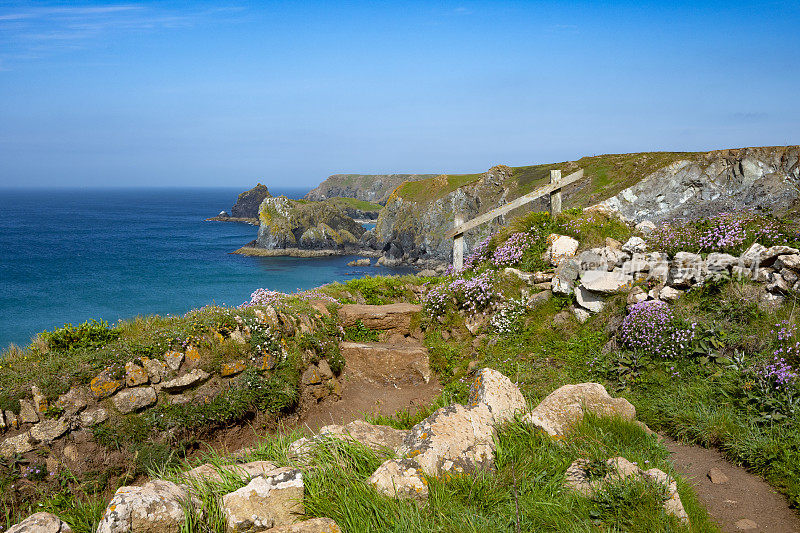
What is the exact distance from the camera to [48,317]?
3975 cm

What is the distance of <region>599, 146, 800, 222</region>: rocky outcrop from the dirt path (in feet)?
126

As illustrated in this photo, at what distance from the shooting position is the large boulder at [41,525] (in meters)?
3.39

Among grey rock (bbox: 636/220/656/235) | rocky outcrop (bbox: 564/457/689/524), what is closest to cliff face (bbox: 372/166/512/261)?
grey rock (bbox: 636/220/656/235)

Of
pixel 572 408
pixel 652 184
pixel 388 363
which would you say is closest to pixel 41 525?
pixel 572 408

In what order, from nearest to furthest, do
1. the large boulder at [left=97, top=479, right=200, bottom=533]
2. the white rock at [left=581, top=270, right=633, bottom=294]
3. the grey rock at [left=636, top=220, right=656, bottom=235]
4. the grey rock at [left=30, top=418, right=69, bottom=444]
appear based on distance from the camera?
the large boulder at [left=97, top=479, right=200, bottom=533] < the grey rock at [left=30, top=418, right=69, bottom=444] < the white rock at [left=581, top=270, right=633, bottom=294] < the grey rock at [left=636, top=220, right=656, bottom=235]

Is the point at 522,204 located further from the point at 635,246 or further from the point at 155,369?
the point at 155,369

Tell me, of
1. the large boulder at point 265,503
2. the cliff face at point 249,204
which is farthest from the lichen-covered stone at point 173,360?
the cliff face at point 249,204

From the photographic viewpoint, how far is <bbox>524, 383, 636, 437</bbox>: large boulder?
4.81m

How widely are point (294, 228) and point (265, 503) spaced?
75854mm

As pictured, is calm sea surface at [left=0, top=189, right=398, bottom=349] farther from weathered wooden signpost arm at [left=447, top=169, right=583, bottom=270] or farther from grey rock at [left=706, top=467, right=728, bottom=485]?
grey rock at [left=706, top=467, right=728, bottom=485]

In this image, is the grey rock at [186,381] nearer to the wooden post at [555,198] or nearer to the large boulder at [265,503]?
the large boulder at [265,503]

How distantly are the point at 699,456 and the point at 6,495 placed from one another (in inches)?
344

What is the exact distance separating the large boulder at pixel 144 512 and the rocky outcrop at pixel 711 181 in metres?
42.2

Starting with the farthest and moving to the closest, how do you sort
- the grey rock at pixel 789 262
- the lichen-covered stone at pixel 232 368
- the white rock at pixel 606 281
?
the white rock at pixel 606 281 < the lichen-covered stone at pixel 232 368 < the grey rock at pixel 789 262
